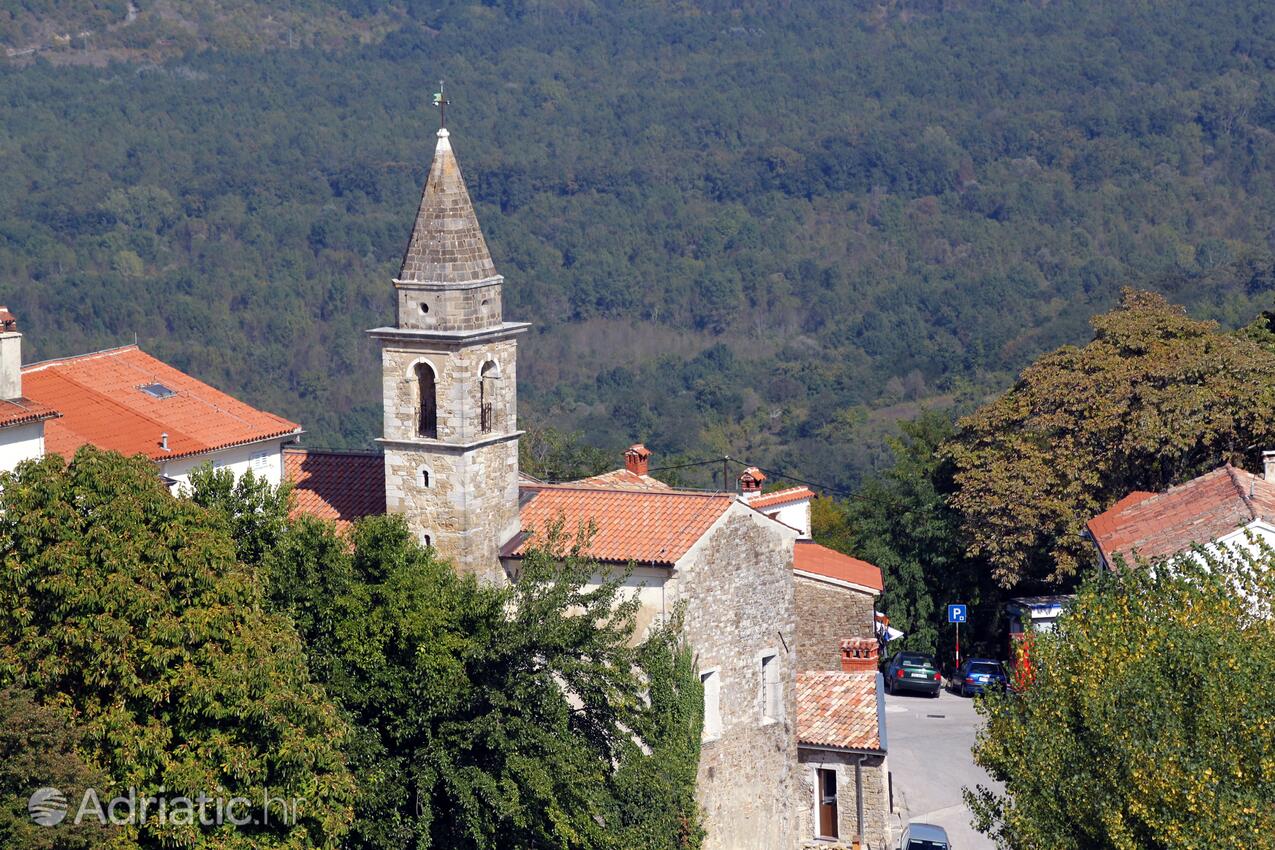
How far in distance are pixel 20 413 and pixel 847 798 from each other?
1577 centimetres

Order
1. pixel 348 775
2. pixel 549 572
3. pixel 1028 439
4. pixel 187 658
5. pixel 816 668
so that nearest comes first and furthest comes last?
pixel 187 658 < pixel 348 775 < pixel 549 572 < pixel 816 668 < pixel 1028 439

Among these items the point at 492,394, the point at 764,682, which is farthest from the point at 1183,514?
the point at 492,394

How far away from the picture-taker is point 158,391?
148 feet

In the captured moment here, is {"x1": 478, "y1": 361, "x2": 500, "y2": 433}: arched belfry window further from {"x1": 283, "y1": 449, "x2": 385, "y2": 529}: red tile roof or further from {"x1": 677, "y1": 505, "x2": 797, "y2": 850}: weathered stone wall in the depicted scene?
{"x1": 677, "y1": 505, "x2": 797, "y2": 850}: weathered stone wall

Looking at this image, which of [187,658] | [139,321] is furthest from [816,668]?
[139,321]

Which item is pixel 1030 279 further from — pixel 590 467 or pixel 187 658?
pixel 187 658

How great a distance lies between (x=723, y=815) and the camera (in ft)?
115

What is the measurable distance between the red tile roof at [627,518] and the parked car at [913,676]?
15.0m

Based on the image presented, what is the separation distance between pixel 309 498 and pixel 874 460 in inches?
3506

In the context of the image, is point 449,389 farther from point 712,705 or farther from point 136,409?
point 136,409

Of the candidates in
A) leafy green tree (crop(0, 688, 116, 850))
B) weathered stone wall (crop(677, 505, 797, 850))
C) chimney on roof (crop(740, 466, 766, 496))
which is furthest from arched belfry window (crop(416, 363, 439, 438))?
leafy green tree (crop(0, 688, 116, 850))

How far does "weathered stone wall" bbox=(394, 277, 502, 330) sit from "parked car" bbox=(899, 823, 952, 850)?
11.4 metres

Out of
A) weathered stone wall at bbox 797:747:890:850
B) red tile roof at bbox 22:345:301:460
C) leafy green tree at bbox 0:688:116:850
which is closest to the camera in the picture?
leafy green tree at bbox 0:688:116:850

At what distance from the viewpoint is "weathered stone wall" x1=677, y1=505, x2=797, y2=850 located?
113 feet
